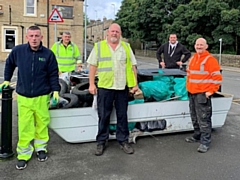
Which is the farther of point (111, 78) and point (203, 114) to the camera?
point (203, 114)

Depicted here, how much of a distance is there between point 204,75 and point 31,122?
262cm

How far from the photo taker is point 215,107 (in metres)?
5.37

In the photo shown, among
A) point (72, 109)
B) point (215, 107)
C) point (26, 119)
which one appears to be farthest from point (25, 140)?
point (215, 107)

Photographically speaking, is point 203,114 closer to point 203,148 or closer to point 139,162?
point 203,148

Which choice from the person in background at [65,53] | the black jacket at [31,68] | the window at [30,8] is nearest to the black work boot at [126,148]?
the black jacket at [31,68]

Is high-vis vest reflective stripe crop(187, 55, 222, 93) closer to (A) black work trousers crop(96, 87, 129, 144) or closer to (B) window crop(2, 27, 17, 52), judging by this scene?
(A) black work trousers crop(96, 87, 129, 144)

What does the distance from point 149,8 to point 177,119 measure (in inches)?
1252

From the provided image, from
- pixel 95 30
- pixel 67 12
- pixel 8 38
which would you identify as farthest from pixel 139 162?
pixel 95 30

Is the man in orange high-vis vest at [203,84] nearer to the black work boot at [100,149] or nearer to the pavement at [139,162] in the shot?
the pavement at [139,162]

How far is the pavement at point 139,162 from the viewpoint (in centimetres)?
376

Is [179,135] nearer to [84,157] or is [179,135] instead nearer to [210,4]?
[84,157]

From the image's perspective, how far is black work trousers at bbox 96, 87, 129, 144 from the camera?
14.3 ft

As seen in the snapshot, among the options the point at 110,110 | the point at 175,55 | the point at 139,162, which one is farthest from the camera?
the point at 175,55

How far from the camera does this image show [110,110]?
447 centimetres
